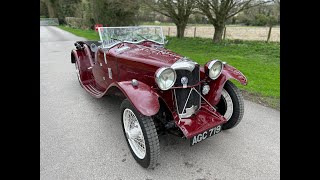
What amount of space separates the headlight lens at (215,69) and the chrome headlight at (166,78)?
665 millimetres

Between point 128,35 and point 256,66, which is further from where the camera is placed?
point 256,66

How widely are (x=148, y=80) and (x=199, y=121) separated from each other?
2.81ft

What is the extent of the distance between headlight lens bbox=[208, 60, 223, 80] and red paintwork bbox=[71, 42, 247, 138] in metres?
0.10

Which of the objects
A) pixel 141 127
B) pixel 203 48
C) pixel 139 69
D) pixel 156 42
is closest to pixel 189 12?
pixel 203 48

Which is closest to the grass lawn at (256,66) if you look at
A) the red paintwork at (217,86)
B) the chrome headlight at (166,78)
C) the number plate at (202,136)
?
the red paintwork at (217,86)

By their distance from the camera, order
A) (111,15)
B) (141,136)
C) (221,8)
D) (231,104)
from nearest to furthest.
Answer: (141,136) < (231,104) < (221,8) < (111,15)

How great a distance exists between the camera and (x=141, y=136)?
105 inches

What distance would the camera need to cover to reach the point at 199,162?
9.08 ft

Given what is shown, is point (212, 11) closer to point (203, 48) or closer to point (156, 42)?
point (203, 48)

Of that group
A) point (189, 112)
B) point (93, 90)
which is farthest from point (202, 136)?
point (93, 90)

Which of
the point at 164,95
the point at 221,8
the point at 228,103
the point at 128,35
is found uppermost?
the point at 221,8

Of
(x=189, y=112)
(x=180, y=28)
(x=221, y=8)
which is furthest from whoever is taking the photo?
(x=180, y=28)

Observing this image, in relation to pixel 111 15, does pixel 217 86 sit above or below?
below

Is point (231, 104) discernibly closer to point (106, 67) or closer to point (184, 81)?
point (184, 81)
